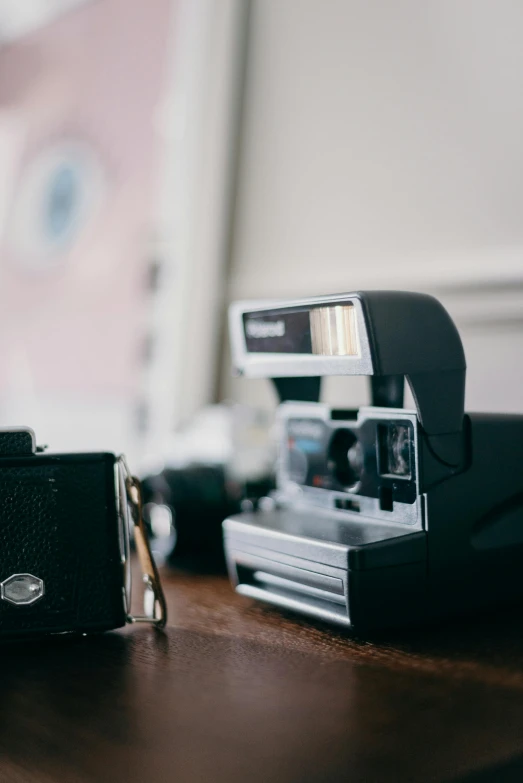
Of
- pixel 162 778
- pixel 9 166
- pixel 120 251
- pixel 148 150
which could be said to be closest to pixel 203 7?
pixel 148 150

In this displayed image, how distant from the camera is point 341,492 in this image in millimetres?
1001

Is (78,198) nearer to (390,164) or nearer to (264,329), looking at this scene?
(390,164)

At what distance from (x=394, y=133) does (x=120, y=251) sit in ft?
2.79

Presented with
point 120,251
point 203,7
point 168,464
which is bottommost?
point 168,464

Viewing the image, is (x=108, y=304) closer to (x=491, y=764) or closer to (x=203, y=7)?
(x=203, y=7)

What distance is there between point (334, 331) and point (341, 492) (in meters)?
0.20

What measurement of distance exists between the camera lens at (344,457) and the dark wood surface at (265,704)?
0.18 meters

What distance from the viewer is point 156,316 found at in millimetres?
1882

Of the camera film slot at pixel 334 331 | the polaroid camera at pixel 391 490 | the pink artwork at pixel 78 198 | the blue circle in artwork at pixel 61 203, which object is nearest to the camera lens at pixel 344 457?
the polaroid camera at pixel 391 490

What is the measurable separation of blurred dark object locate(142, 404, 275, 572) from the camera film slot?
366 millimetres

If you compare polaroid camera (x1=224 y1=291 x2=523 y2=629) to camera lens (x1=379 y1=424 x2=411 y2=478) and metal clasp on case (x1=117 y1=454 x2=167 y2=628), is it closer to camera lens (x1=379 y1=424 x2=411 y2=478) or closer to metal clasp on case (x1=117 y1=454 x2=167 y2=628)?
camera lens (x1=379 y1=424 x2=411 y2=478)

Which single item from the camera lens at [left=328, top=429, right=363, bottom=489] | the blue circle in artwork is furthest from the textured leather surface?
the blue circle in artwork

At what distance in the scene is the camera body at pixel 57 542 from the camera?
2.76 feet

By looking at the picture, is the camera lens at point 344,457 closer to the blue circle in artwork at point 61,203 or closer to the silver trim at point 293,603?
the silver trim at point 293,603
